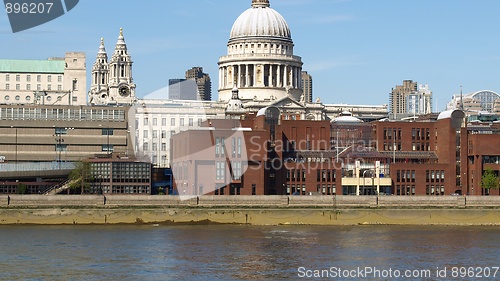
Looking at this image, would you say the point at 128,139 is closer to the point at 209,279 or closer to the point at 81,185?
the point at 81,185

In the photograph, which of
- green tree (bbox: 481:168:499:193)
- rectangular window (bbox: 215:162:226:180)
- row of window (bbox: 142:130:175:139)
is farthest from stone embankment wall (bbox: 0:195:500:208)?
row of window (bbox: 142:130:175:139)

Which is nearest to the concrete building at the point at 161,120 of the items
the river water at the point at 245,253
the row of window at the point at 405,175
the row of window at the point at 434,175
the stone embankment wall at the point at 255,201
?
the row of window at the point at 405,175

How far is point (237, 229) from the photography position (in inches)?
4082

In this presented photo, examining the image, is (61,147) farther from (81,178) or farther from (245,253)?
(245,253)

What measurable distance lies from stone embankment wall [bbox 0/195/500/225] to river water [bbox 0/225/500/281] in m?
4.58

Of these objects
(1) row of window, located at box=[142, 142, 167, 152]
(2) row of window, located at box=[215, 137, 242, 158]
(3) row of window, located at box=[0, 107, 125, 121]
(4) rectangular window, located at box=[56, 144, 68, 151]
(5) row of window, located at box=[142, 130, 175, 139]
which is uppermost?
(3) row of window, located at box=[0, 107, 125, 121]

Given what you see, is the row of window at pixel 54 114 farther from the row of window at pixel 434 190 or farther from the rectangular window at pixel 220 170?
the row of window at pixel 434 190

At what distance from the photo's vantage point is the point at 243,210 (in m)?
111

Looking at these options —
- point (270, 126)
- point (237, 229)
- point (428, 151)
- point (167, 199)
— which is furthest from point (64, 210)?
point (428, 151)

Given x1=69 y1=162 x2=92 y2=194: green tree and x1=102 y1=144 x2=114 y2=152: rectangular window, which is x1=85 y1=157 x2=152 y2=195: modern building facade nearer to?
x1=69 y1=162 x2=92 y2=194: green tree

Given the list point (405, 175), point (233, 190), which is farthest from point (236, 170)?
point (405, 175)

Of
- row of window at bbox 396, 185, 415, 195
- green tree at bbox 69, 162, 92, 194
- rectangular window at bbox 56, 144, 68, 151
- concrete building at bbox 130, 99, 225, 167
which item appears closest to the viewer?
green tree at bbox 69, 162, 92, 194

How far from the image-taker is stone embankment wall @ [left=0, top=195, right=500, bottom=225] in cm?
10919

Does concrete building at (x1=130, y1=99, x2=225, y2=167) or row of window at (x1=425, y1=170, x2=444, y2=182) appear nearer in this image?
row of window at (x1=425, y1=170, x2=444, y2=182)
